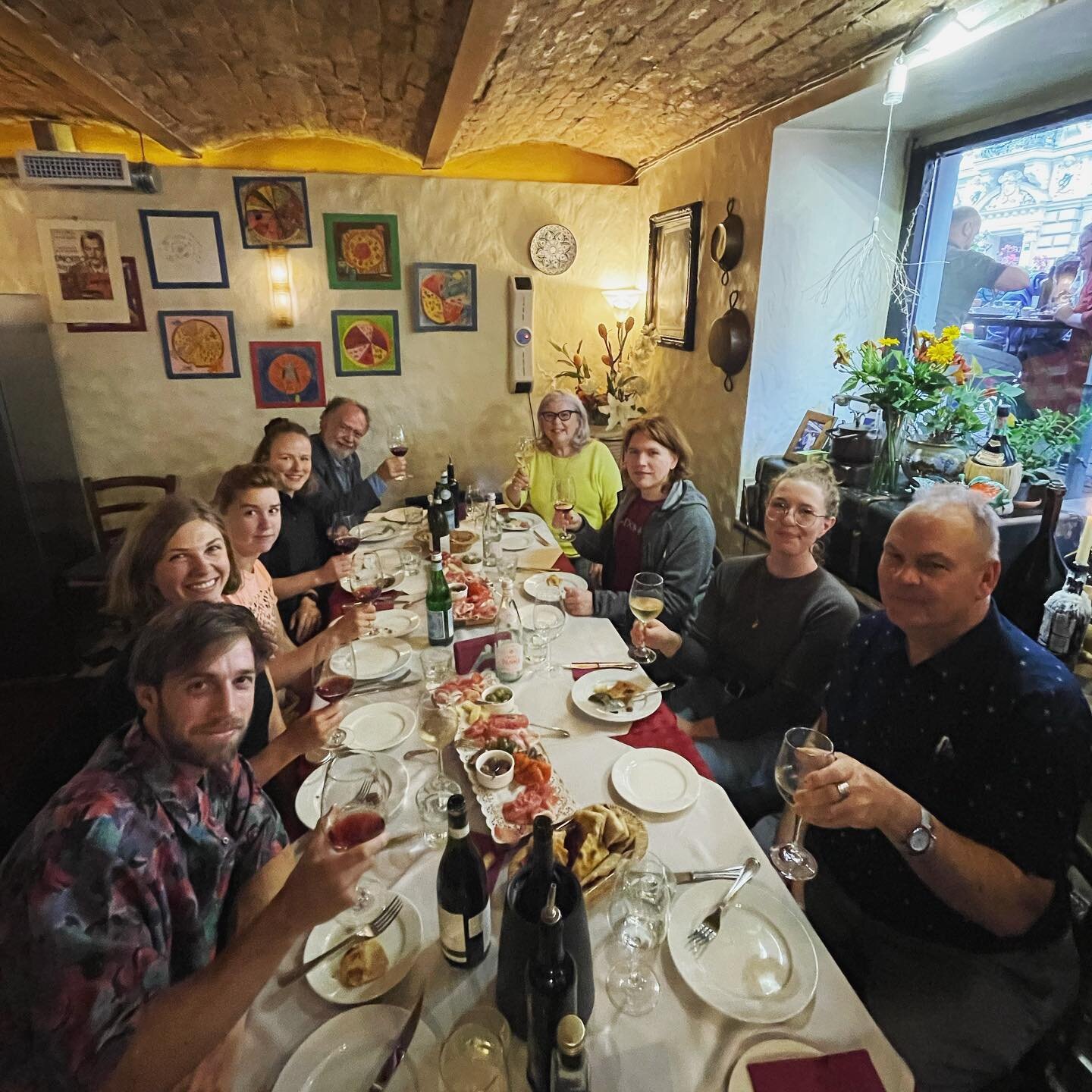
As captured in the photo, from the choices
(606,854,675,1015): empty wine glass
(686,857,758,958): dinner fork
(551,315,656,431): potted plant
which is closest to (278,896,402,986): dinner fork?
(606,854,675,1015): empty wine glass

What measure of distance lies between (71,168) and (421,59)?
6.95 ft

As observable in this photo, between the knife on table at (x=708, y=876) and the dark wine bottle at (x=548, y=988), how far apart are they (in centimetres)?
36

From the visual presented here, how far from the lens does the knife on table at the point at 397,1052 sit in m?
0.83

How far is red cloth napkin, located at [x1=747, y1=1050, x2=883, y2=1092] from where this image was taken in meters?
0.84

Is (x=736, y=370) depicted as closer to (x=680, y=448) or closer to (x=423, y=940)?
(x=680, y=448)

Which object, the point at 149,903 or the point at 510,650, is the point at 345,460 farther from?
the point at 149,903

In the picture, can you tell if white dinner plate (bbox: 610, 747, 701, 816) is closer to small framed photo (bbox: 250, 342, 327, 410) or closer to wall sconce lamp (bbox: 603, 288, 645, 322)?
wall sconce lamp (bbox: 603, 288, 645, 322)

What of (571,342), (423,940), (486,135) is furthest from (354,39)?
(423,940)

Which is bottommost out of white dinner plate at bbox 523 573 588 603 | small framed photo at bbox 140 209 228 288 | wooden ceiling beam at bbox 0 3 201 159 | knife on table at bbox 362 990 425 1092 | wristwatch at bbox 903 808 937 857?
knife on table at bbox 362 990 425 1092

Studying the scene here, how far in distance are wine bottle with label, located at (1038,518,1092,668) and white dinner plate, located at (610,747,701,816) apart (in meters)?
1.09

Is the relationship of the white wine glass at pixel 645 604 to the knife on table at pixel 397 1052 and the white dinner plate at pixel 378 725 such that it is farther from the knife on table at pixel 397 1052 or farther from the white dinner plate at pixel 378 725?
the knife on table at pixel 397 1052

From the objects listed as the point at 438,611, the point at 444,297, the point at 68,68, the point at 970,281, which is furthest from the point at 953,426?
the point at 68,68

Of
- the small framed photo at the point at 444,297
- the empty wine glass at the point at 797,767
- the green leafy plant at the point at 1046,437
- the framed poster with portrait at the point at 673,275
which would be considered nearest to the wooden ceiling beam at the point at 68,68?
the small framed photo at the point at 444,297

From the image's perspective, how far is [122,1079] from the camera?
32.1 inches
